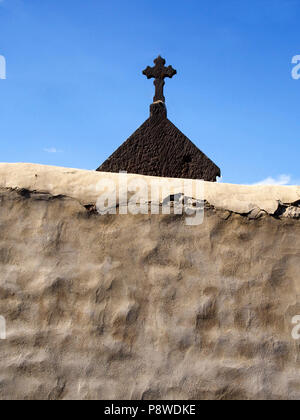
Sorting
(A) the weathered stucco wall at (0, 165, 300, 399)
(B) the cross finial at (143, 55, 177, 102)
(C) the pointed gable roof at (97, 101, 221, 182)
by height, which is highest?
(B) the cross finial at (143, 55, 177, 102)

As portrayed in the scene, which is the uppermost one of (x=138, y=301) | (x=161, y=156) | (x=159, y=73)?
(x=159, y=73)

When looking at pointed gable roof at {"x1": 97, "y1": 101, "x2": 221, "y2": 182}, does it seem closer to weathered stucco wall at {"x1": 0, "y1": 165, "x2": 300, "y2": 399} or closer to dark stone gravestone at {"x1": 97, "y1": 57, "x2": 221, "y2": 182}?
dark stone gravestone at {"x1": 97, "y1": 57, "x2": 221, "y2": 182}

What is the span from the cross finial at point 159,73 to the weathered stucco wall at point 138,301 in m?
4.77

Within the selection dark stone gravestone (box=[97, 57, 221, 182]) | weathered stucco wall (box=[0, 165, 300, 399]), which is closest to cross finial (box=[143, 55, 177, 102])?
dark stone gravestone (box=[97, 57, 221, 182])

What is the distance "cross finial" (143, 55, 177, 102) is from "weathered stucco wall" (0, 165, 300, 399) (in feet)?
15.6

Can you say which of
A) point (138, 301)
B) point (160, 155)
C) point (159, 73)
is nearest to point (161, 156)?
point (160, 155)

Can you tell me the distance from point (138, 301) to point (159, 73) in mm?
5349

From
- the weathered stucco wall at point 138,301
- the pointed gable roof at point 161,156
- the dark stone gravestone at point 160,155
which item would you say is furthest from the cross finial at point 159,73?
the weathered stucco wall at point 138,301

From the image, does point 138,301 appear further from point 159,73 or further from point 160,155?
point 159,73

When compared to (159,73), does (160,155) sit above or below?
below

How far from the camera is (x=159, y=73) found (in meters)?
6.50

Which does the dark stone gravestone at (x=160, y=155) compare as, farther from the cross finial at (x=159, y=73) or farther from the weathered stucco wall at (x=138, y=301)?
the weathered stucco wall at (x=138, y=301)

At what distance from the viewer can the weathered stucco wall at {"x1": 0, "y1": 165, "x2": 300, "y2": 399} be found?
5.51 ft
